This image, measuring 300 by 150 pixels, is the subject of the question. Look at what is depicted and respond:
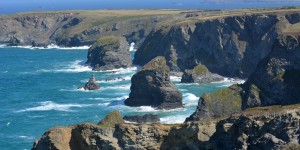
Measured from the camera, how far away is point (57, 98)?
11981 centimetres

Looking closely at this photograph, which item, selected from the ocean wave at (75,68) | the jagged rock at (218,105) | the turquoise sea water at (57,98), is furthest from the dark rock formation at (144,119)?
the ocean wave at (75,68)

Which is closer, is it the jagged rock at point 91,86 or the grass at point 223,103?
the grass at point 223,103

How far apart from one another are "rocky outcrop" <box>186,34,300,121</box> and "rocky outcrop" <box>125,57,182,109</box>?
14631 mm

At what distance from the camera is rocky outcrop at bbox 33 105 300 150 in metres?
30.9

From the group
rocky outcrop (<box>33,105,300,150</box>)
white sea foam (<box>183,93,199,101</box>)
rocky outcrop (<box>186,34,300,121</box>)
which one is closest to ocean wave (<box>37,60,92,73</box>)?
white sea foam (<box>183,93,199,101</box>)

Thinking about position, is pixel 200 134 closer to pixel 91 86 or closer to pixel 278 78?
pixel 278 78

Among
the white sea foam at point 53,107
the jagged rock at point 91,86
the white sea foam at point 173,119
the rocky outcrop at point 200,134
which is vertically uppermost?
the rocky outcrop at point 200,134

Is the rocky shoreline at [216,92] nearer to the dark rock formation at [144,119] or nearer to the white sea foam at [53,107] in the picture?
the dark rock formation at [144,119]

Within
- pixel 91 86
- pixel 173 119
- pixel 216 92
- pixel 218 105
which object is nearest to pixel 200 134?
pixel 218 105

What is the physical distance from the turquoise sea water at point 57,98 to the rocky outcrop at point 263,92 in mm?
7056

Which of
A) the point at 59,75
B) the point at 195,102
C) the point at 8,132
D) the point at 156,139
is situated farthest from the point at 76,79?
the point at 156,139

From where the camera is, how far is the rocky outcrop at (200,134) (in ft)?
101

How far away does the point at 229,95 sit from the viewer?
89.4 metres

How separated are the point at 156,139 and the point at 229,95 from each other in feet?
183
